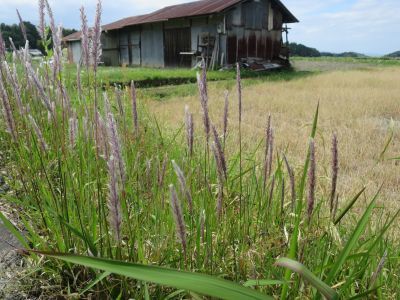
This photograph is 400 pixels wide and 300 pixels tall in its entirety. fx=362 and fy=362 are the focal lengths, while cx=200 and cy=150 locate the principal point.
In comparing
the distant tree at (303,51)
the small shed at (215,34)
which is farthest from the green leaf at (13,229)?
the distant tree at (303,51)

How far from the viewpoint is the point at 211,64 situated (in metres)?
17.8

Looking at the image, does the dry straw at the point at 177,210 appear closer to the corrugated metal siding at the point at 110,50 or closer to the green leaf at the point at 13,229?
the green leaf at the point at 13,229

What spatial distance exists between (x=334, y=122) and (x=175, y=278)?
6.56 m

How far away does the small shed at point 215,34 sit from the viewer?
17797mm

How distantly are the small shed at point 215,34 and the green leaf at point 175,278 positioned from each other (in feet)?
55.1

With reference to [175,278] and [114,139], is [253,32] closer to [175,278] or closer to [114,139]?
[114,139]

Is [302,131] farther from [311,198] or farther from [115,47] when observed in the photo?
[115,47]

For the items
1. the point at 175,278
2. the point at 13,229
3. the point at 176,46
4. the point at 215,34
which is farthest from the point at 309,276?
the point at 176,46

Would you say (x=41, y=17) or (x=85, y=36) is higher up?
(x=41, y=17)

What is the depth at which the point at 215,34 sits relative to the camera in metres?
17.9

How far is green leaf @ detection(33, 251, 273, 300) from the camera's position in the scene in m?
0.64

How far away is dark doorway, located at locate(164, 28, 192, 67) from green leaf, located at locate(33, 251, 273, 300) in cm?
1933

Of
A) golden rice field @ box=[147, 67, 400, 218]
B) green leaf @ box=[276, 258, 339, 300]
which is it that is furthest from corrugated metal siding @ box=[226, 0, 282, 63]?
Answer: green leaf @ box=[276, 258, 339, 300]

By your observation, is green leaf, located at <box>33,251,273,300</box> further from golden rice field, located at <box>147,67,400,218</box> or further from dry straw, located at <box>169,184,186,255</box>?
golden rice field, located at <box>147,67,400,218</box>
